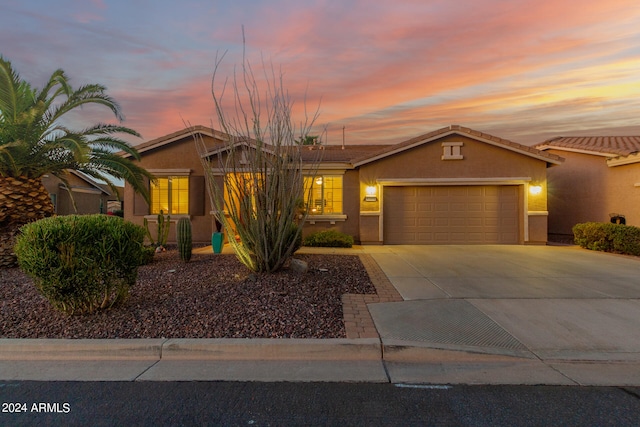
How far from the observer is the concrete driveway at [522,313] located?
13.3 ft

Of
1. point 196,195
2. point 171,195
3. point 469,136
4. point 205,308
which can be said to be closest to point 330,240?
point 196,195

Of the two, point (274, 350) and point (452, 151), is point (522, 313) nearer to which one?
point (274, 350)

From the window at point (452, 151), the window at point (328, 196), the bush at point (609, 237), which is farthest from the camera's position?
the window at point (328, 196)

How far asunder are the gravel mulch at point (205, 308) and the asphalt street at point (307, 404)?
3.34 ft

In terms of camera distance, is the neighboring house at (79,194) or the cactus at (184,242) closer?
the cactus at (184,242)

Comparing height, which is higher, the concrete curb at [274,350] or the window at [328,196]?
the window at [328,196]

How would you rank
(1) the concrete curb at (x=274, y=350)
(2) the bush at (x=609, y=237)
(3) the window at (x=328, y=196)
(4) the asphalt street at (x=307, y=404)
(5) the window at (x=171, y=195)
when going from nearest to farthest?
(4) the asphalt street at (x=307, y=404)
(1) the concrete curb at (x=274, y=350)
(2) the bush at (x=609, y=237)
(3) the window at (x=328, y=196)
(5) the window at (x=171, y=195)

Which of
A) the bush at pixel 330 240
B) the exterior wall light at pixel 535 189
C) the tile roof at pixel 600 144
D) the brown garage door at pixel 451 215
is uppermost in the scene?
the tile roof at pixel 600 144

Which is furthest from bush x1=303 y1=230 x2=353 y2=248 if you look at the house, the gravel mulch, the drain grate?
the drain grate

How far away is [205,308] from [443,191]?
35.1ft

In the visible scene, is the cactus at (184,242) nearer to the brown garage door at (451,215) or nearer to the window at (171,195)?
the window at (171,195)

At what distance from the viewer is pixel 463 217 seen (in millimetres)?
13711

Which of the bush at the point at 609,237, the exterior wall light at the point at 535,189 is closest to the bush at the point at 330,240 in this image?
the exterior wall light at the point at 535,189

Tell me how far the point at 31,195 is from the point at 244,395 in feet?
27.6
